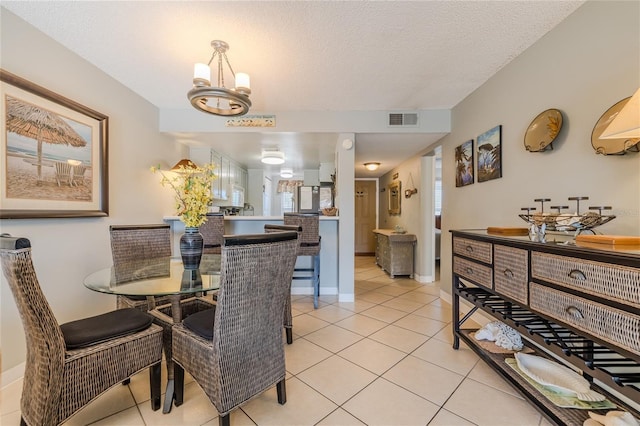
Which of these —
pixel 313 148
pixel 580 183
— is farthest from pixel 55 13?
pixel 580 183

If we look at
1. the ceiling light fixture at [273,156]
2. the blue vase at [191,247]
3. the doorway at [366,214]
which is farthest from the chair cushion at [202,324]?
the doorway at [366,214]

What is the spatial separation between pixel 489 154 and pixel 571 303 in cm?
164

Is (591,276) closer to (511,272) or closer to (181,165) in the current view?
(511,272)

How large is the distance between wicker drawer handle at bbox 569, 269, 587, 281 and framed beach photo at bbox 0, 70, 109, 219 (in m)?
3.06

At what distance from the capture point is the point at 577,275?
1090 millimetres

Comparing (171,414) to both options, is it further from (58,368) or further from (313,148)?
(313,148)

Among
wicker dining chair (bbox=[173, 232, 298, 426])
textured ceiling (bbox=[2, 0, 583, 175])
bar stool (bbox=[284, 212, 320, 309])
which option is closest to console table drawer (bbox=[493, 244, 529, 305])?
wicker dining chair (bbox=[173, 232, 298, 426])

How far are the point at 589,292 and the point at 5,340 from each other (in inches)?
124

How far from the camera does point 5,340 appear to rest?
5.38ft

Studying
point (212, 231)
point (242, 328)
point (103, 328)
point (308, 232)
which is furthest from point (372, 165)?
point (103, 328)

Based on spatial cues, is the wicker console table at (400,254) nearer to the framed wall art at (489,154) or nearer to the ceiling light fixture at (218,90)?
the framed wall art at (489,154)

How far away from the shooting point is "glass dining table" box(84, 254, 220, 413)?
4.47 ft

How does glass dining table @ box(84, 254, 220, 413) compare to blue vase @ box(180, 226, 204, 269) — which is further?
blue vase @ box(180, 226, 204, 269)

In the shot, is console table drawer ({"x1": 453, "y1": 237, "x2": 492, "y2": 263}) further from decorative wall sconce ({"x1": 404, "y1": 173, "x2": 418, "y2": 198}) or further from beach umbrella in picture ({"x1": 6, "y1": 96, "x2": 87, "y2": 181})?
beach umbrella in picture ({"x1": 6, "y1": 96, "x2": 87, "y2": 181})
